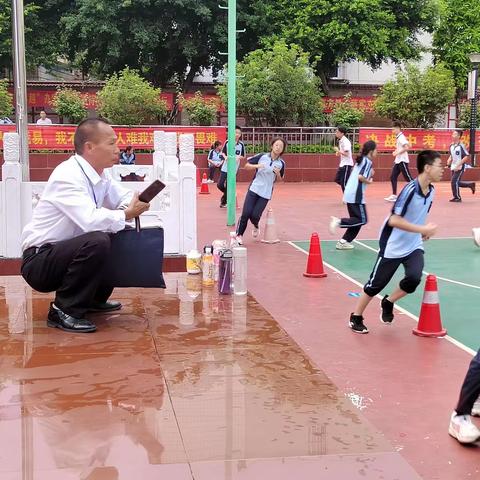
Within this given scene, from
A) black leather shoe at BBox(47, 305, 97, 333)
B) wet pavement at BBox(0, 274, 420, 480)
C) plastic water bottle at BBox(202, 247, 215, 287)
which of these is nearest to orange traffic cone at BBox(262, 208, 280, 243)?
plastic water bottle at BBox(202, 247, 215, 287)

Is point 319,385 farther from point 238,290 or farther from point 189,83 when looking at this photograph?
point 189,83

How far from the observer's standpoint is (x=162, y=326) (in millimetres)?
5605

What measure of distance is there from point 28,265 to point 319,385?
92.9 inches

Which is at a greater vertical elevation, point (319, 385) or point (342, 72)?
point (342, 72)

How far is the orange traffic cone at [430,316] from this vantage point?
19.0 ft

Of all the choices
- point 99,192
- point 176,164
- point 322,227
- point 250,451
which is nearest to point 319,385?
point 250,451

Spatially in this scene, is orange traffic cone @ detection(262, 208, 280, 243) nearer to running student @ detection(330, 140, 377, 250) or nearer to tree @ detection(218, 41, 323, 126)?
running student @ detection(330, 140, 377, 250)

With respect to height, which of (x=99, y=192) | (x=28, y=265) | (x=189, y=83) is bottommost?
(x=28, y=265)

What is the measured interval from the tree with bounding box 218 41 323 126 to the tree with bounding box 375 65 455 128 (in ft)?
8.80

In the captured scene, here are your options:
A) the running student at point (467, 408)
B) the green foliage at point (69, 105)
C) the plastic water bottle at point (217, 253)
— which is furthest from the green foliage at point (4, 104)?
the running student at point (467, 408)

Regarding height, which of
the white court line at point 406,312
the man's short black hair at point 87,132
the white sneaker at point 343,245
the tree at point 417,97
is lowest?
the white court line at point 406,312

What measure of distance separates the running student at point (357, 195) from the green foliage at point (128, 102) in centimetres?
1412

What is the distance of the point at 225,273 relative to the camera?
6.68 m

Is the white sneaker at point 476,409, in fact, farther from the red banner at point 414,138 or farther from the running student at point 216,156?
the red banner at point 414,138
